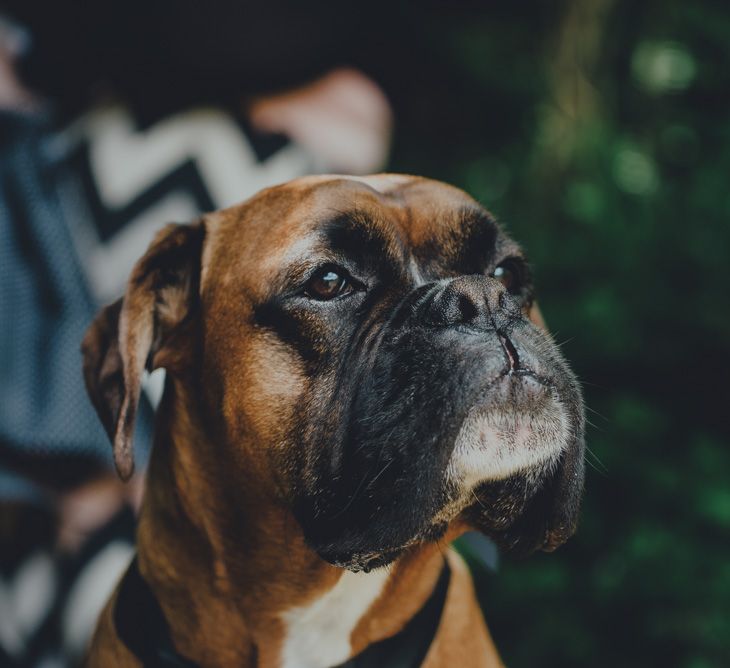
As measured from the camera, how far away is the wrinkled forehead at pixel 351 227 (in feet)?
6.64

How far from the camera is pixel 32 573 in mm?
3086

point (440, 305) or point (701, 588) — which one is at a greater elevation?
point (440, 305)

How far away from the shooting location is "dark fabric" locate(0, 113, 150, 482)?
2.95 m

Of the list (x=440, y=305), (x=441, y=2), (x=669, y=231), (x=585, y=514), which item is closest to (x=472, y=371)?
(x=440, y=305)

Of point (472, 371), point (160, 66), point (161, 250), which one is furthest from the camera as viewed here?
point (160, 66)

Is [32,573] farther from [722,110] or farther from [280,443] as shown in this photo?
[722,110]

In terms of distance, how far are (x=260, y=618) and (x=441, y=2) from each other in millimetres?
3780

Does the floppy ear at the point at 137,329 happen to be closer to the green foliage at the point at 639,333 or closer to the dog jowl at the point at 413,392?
the dog jowl at the point at 413,392

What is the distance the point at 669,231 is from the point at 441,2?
2.05 meters

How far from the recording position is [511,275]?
2.32 meters

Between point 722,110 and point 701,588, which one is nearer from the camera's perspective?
point 701,588

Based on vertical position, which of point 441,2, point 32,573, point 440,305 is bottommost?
point 32,573

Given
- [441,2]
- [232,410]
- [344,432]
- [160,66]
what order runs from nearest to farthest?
[344,432] < [232,410] < [160,66] < [441,2]

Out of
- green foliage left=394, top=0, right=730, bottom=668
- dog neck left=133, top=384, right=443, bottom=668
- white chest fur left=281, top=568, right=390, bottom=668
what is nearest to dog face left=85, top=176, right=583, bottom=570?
dog neck left=133, top=384, right=443, bottom=668
